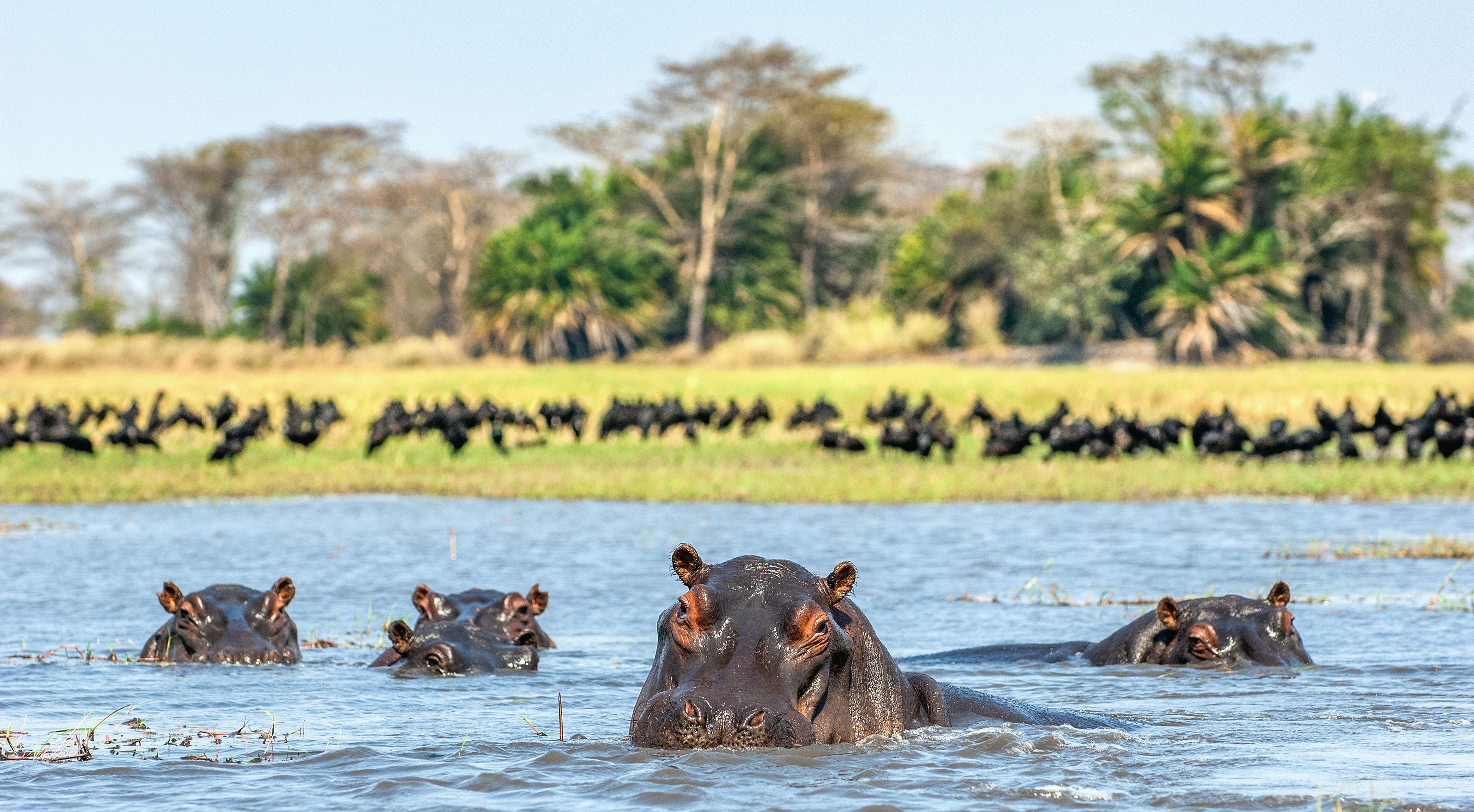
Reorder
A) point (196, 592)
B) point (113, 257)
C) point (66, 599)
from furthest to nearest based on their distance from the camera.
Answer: point (113, 257)
point (66, 599)
point (196, 592)

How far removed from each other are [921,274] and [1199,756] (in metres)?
50.9

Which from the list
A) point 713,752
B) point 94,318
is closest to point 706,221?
point 94,318

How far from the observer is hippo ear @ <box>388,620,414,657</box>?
7.97 meters

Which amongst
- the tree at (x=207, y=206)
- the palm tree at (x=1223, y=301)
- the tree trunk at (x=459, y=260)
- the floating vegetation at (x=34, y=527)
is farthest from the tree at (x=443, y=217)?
the floating vegetation at (x=34, y=527)

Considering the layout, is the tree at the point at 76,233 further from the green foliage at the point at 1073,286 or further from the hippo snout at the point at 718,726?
the hippo snout at the point at 718,726

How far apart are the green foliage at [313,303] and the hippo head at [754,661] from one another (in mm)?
55411

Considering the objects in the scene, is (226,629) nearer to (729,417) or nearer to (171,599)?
(171,599)

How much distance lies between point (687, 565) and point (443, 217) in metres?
56.2

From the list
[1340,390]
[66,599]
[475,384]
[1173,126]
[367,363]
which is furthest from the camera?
[1173,126]

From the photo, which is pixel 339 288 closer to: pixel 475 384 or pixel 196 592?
pixel 475 384

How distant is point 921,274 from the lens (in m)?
56.5

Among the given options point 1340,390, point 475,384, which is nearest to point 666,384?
point 475,384

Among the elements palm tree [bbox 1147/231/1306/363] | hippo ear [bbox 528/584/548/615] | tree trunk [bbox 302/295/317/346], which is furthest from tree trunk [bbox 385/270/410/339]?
hippo ear [bbox 528/584/548/615]

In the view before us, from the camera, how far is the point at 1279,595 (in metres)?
7.59
